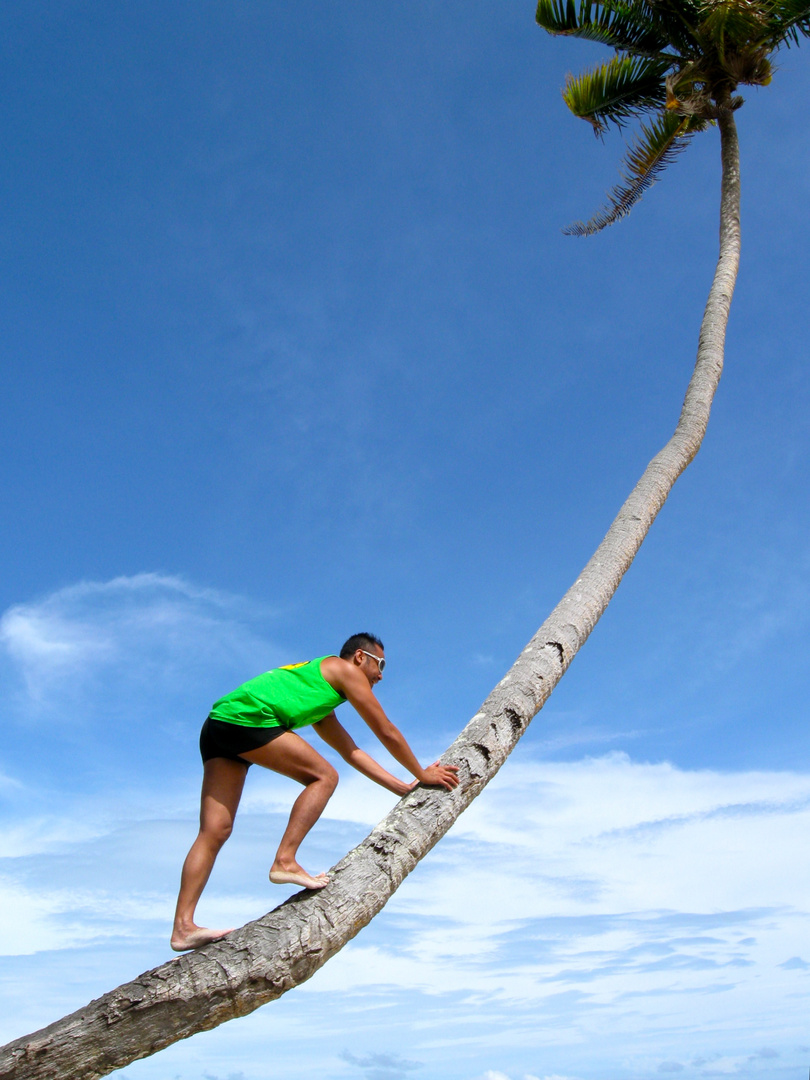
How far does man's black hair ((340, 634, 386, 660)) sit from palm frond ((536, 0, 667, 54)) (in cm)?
1043

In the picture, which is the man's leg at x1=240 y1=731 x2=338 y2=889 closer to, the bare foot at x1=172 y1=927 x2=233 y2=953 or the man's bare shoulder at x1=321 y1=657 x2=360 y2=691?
the man's bare shoulder at x1=321 y1=657 x2=360 y2=691

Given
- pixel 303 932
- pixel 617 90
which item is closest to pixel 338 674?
pixel 303 932

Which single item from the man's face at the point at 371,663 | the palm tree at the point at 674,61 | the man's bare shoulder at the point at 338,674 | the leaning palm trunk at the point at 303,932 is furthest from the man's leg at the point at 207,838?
the palm tree at the point at 674,61

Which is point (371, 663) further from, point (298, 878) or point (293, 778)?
point (298, 878)

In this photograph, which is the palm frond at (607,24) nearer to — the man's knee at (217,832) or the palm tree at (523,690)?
the palm tree at (523,690)

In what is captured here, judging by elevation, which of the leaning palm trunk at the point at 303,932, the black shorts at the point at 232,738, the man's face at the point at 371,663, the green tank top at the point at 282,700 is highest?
the man's face at the point at 371,663

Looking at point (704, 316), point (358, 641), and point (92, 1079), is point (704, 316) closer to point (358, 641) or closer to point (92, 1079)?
point (358, 641)

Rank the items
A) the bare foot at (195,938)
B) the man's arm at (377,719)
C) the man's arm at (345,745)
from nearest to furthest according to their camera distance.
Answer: the bare foot at (195,938) < the man's arm at (377,719) < the man's arm at (345,745)

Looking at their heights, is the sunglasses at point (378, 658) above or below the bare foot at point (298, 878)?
above

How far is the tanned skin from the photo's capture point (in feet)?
12.4

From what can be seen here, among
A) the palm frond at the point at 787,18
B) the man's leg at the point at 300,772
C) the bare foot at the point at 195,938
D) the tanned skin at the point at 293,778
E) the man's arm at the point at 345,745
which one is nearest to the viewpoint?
the bare foot at the point at 195,938

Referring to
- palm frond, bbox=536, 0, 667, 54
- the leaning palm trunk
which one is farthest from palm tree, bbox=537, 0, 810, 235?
the leaning palm trunk

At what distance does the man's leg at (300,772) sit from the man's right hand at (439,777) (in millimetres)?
478

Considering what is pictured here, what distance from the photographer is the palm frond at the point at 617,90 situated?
11.3 m
